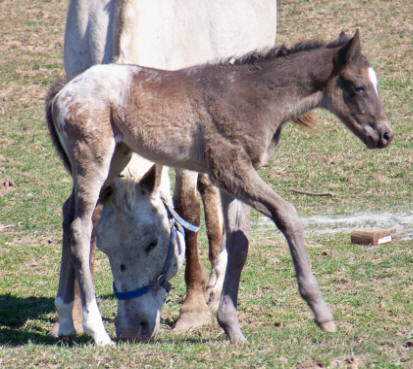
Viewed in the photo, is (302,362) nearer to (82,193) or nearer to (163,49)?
(82,193)

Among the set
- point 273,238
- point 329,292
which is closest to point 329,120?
point 273,238

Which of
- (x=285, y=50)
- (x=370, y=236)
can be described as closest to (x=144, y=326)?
(x=285, y=50)

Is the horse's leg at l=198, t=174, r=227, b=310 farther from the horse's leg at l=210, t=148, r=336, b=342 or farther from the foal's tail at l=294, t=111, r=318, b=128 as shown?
the horse's leg at l=210, t=148, r=336, b=342

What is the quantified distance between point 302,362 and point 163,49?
2611mm

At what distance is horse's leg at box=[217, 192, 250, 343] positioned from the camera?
4.07 meters

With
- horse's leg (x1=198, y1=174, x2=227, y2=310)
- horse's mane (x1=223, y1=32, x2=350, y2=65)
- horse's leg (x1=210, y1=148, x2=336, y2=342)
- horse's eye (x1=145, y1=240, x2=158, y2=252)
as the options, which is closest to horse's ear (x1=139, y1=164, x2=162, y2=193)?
horse's eye (x1=145, y1=240, x2=158, y2=252)

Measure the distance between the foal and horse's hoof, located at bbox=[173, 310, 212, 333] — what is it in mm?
1014

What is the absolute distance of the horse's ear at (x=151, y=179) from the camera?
4.49m

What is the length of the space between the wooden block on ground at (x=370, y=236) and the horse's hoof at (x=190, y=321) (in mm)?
2188

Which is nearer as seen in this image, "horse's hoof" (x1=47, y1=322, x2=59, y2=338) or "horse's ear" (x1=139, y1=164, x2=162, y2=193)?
"horse's ear" (x1=139, y1=164, x2=162, y2=193)

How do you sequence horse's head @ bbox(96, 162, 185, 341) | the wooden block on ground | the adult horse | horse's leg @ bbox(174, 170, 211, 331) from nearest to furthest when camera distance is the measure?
1. horse's head @ bbox(96, 162, 185, 341)
2. the adult horse
3. horse's leg @ bbox(174, 170, 211, 331)
4. the wooden block on ground

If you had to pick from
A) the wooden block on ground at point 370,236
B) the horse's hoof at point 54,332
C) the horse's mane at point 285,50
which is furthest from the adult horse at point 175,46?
the wooden block on ground at point 370,236

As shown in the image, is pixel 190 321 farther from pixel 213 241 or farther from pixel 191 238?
pixel 213 241

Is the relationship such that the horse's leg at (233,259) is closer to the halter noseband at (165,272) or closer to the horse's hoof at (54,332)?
the halter noseband at (165,272)
